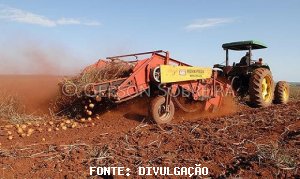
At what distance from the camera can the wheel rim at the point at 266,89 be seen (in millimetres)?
12122

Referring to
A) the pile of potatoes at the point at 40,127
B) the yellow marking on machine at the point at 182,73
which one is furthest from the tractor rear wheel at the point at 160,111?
the pile of potatoes at the point at 40,127

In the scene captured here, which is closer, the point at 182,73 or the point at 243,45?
the point at 182,73

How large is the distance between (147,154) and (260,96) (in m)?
6.53

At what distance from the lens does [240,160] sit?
16.9 feet

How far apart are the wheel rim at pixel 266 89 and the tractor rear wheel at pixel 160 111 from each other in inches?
178

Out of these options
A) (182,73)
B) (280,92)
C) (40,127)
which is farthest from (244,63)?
(40,127)

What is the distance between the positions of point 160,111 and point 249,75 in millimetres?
4256

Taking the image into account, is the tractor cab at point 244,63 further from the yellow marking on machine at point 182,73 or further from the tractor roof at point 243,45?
the yellow marking on machine at point 182,73

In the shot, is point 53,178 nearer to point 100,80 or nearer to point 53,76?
point 100,80

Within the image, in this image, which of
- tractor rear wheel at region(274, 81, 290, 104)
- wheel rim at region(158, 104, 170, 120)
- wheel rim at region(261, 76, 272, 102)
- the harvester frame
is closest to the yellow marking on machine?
the harvester frame

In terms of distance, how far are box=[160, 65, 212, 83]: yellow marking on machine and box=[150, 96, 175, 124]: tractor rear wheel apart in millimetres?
471

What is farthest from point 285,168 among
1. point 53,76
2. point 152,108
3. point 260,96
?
point 53,76

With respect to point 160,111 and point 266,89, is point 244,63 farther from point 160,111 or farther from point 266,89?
point 160,111

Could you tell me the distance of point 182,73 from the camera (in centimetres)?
909
